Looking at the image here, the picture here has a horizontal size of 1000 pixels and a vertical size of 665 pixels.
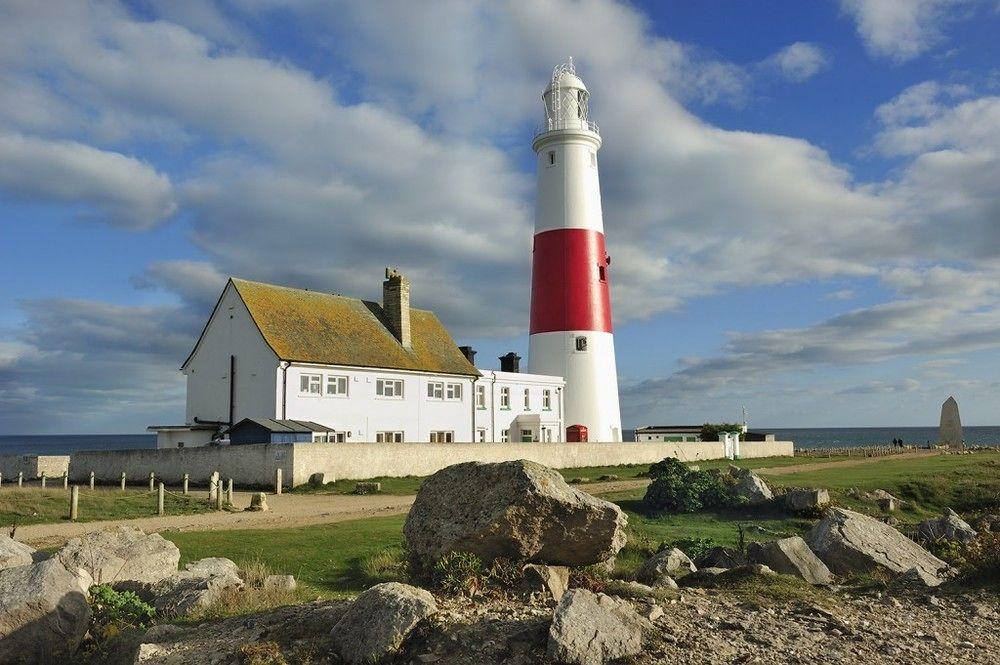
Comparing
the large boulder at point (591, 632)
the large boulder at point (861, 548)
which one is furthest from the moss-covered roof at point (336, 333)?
the large boulder at point (591, 632)

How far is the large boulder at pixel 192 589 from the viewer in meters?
10.6

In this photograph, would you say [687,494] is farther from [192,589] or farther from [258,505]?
[192,589]

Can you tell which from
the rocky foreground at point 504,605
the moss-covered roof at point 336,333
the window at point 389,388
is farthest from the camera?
the window at point 389,388

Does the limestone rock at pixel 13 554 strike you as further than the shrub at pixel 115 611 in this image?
Yes

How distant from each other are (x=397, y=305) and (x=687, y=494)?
24978mm

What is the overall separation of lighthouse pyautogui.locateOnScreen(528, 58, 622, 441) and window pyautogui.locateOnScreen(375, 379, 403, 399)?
8831mm

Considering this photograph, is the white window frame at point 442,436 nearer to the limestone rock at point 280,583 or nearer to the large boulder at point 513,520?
the limestone rock at point 280,583

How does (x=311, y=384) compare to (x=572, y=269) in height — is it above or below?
below

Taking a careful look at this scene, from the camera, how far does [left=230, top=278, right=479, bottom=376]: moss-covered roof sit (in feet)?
128

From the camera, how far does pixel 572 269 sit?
44719mm

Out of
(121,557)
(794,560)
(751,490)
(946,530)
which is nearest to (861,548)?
(794,560)

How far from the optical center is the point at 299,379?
124ft

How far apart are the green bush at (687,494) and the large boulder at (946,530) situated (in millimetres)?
5241

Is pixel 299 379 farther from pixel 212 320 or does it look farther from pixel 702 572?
pixel 702 572
